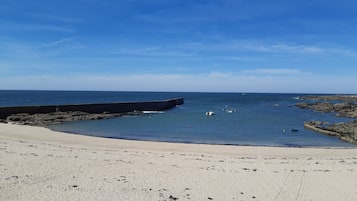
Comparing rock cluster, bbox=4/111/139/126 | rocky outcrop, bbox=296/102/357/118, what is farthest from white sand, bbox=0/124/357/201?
rocky outcrop, bbox=296/102/357/118

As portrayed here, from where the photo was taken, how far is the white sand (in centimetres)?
993

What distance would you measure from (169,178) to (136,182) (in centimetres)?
123

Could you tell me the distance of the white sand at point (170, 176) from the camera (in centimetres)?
993

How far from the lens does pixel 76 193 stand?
969cm

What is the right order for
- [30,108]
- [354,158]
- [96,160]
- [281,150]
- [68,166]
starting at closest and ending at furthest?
[68,166], [96,160], [354,158], [281,150], [30,108]

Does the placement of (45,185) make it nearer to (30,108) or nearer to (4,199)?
(4,199)

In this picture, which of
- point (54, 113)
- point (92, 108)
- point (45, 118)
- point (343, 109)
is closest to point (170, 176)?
point (45, 118)

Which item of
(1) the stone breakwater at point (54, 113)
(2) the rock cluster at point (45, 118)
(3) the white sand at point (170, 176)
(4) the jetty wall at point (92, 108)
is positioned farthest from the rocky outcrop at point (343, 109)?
(3) the white sand at point (170, 176)

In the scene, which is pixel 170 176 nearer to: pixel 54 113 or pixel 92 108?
pixel 54 113

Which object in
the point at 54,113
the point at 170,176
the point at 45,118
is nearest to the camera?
the point at 170,176

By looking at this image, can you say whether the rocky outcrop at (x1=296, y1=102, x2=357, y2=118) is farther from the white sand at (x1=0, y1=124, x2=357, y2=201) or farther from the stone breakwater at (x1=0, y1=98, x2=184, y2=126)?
the white sand at (x1=0, y1=124, x2=357, y2=201)

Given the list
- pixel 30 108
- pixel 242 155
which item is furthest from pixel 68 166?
pixel 30 108

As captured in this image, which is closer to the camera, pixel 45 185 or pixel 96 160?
pixel 45 185

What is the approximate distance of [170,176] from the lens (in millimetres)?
12250
